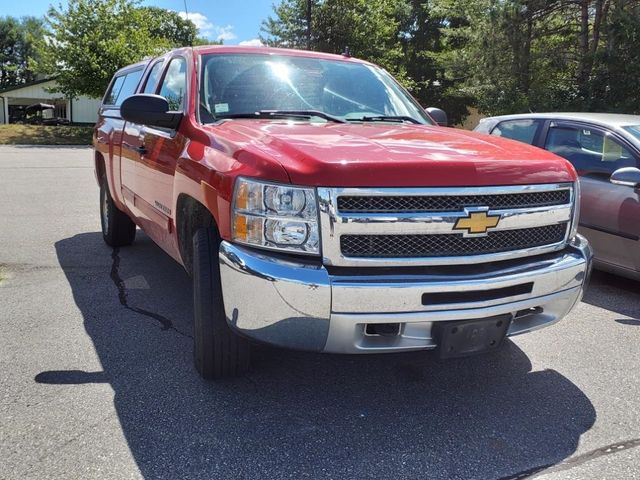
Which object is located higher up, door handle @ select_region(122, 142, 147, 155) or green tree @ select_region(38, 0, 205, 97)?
green tree @ select_region(38, 0, 205, 97)

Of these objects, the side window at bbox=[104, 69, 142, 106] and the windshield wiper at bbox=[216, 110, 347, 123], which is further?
the side window at bbox=[104, 69, 142, 106]

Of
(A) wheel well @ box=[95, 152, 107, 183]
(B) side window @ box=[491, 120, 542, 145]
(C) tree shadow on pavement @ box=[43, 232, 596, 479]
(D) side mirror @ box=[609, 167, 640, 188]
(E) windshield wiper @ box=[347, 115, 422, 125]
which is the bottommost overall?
(C) tree shadow on pavement @ box=[43, 232, 596, 479]

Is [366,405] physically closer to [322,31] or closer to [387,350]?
[387,350]

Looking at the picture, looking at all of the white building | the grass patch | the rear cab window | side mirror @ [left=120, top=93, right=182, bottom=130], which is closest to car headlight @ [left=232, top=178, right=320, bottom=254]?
side mirror @ [left=120, top=93, right=182, bottom=130]

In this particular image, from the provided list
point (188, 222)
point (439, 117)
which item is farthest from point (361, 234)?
point (439, 117)

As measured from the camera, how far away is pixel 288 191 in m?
2.58

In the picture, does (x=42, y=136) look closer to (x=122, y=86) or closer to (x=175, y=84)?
(x=122, y=86)

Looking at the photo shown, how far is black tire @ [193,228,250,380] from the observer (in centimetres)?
297

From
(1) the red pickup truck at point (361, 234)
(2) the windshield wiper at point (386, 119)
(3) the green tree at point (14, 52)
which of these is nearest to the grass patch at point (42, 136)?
(2) the windshield wiper at point (386, 119)

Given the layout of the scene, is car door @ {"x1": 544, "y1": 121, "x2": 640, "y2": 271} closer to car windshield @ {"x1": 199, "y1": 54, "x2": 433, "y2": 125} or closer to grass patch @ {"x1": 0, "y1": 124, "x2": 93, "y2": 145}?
car windshield @ {"x1": 199, "y1": 54, "x2": 433, "y2": 125}

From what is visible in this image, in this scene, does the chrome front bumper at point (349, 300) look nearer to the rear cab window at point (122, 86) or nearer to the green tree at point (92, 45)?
the rear cab window at point (122, 86)

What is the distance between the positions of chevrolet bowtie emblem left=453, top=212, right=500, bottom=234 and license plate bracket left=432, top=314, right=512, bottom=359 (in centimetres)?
43

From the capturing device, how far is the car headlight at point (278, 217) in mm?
2568

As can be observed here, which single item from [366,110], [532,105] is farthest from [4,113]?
[366,110]
